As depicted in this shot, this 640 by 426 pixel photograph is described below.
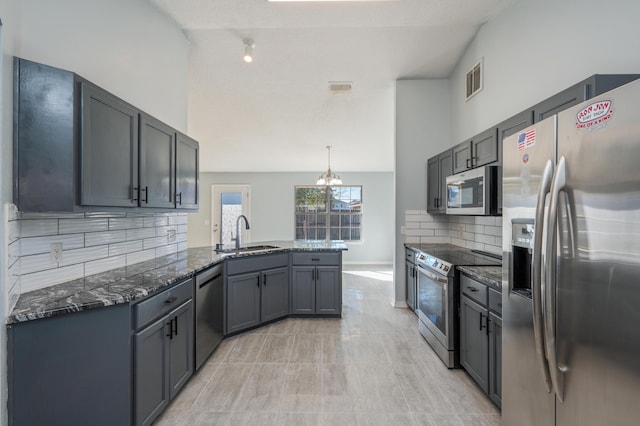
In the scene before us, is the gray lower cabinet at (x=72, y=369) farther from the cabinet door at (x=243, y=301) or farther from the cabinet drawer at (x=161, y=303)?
the cabinet door at (x=243, y=301)

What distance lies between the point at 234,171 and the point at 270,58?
4640 millimetres

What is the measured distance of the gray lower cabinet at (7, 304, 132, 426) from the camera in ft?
4.22

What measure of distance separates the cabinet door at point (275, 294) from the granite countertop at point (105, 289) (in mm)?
880

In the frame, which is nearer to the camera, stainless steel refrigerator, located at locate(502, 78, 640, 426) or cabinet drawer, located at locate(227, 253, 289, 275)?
stainless steel refrigerator, located at locate(502, 78, 640, 426)

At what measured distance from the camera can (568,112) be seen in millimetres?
1023

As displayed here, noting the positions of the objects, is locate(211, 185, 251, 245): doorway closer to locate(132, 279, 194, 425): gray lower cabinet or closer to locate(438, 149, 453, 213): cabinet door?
locate(438, 149, 453, 213): cabinet door

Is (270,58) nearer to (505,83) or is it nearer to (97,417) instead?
(505,83)

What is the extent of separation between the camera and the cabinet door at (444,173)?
10.6 ft

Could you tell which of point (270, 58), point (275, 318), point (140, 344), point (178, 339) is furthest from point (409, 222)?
point (140, 344)

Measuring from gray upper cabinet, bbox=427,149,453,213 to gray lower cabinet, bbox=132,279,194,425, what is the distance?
112 inches

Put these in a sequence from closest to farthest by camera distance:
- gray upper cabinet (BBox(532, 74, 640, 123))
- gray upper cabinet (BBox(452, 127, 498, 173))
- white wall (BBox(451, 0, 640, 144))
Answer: gray upper cabinet (BBox(532, 74, 640, 123)) → white wall (BBox(451, 0, 640, 144)) → gray upper cabinet (BBox(452, 127, 498, 173))

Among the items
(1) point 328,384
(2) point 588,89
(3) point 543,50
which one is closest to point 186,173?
(1) point 328,384

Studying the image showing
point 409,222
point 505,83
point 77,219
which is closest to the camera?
point 77,219

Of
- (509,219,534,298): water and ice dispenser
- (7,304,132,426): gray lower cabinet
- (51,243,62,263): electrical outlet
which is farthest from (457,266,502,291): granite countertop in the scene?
(51,243,62,263): electrical outlet
